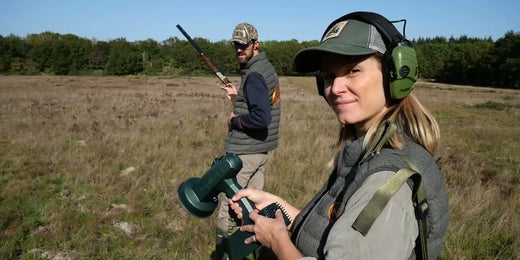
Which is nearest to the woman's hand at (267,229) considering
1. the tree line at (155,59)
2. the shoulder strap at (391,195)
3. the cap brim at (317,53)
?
the shoulder strap at (391,195)

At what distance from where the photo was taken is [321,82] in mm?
1920

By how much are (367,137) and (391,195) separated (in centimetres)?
38

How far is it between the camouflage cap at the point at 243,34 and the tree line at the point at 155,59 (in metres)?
54.3

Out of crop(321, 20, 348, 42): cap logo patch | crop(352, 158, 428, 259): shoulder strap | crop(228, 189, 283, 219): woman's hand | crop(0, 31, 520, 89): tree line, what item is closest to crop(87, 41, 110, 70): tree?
crop(0, 31, 520, 89): tree line

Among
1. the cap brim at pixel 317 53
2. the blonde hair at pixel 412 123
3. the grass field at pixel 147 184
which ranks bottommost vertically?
the grass field at pixel 147 184

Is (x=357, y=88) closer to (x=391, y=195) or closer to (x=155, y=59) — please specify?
(x=391, y=195)

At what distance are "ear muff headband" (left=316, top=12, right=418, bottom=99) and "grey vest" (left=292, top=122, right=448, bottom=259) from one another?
209 mm

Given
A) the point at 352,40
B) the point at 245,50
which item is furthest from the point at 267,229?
the point at 245,50

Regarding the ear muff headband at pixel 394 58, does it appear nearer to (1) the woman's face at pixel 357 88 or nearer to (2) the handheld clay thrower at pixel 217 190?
(1) the woman's face at pixel 357 88

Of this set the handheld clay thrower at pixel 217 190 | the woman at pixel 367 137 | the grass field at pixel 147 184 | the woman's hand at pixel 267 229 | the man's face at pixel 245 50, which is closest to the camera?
the woman at pixel 367 137

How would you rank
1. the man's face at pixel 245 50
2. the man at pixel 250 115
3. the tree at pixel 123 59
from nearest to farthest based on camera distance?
the man at pixel 250 115, the man's face at pixel 245 50, the tree at pixel 123 59

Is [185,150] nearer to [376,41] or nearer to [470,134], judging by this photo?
[376,41]

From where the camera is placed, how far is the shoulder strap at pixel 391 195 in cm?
107

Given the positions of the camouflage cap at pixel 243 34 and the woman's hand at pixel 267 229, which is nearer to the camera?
the woman's hand at pixel 267 229
